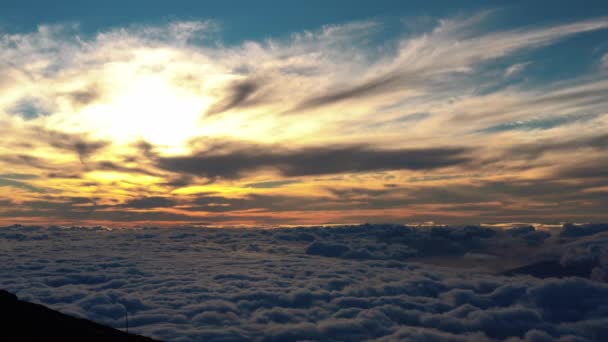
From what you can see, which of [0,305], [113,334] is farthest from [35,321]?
[113,334]

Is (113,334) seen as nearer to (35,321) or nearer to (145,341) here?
(145,341)

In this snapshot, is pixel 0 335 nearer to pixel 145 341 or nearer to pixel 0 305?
pixel 0 305

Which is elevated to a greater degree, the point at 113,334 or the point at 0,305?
the point at 0,305

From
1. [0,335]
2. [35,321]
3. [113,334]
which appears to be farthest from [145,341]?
[0,335]

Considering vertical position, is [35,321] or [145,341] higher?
[35,321]

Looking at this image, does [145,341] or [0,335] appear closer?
[0,335]

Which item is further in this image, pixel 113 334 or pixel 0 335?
pixel 113 334
